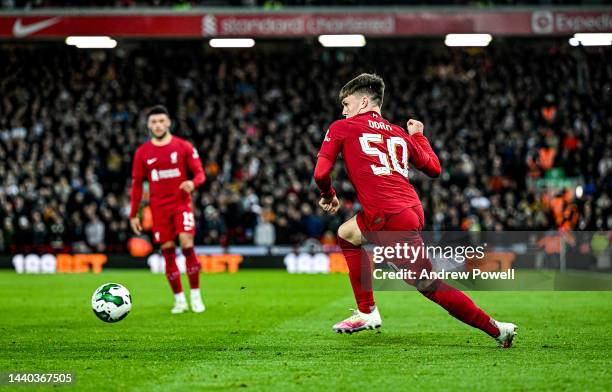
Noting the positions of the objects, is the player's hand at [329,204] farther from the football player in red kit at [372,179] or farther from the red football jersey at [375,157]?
the red football jersey at [375,157]

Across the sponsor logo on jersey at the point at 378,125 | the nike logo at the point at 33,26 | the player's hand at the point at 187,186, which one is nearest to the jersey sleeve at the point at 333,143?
the sponsor logo on jersey at the point at 378,125

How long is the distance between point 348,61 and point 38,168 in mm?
10513

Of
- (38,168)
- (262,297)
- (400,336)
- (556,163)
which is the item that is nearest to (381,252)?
(400,336)

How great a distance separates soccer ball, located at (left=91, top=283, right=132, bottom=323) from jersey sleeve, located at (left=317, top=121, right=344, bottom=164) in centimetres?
284

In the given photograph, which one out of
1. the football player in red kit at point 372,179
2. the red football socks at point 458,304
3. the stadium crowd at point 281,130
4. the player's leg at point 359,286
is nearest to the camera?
the red football socks at point 458,304

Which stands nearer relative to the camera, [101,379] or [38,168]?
[101,379]

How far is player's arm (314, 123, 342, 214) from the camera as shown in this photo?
7.40 metres

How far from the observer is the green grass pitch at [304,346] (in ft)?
19.5

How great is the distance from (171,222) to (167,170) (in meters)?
0.64

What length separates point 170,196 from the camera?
11.2 m

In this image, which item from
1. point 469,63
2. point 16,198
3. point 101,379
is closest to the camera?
point 101,379

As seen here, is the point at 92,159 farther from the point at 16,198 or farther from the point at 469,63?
the point at 469,63

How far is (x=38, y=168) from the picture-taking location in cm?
2517

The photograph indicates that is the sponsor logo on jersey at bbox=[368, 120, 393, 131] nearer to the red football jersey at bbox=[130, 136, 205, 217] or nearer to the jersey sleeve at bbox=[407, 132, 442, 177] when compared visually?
the jersey sleeve at bbox=[407, 132, 442, 177]
